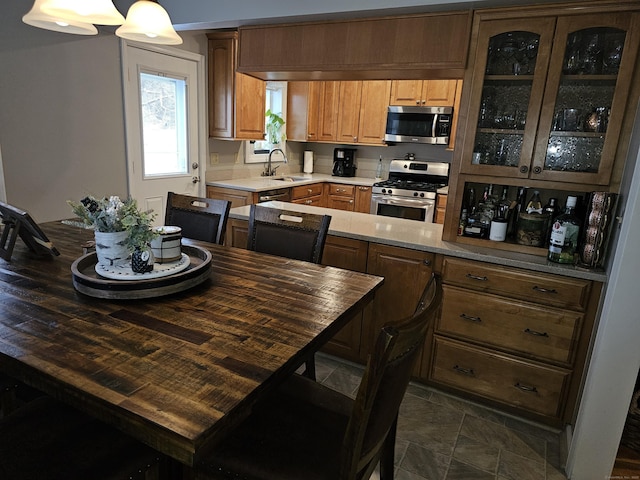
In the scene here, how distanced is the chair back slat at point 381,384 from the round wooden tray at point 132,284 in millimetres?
810

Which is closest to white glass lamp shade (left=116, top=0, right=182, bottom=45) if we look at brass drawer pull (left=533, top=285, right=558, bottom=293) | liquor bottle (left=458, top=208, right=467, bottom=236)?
liquor bottle (left=458, top=208, right=467, bottom=236)

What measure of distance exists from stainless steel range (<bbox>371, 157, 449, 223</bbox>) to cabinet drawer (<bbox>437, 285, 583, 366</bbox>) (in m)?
2.25

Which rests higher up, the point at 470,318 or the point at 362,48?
the point at 362,48

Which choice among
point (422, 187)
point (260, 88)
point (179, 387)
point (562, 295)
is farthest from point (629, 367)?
point (260, 88)

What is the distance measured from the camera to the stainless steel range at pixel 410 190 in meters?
4.37

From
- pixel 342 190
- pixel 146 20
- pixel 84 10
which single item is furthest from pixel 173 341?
pixel 342 190

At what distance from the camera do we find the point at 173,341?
3.69ft

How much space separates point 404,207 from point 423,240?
218cm

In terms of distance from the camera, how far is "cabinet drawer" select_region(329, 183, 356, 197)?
16.4ft

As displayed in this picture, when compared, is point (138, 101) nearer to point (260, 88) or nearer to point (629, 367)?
point (260, 88)

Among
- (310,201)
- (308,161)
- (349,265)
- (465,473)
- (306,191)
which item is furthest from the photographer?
(308,161)

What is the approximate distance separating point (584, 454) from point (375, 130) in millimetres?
4039

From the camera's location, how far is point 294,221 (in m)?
2.13

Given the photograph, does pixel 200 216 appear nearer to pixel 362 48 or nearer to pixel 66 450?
pixel 362 48
